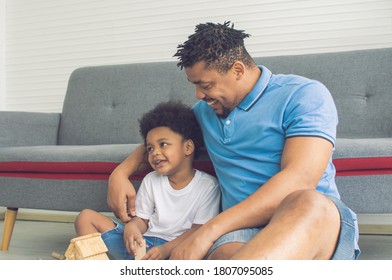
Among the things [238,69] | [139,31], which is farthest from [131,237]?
[139,31]

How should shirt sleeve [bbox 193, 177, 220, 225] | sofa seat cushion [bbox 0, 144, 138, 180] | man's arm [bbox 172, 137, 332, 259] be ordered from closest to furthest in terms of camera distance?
man's arm [bbox 172, 137, 332, 259] → shirt sleeve [bbox 193, 177, 220, 225] → sofa seat cushion [bbox 0, 144, 138, 180]

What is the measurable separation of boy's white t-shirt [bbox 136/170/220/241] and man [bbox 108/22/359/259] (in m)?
0.18

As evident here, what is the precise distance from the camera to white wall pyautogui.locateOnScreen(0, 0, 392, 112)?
8.87 ft

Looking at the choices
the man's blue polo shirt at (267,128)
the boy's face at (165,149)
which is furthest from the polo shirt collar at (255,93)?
the boy's face at (165,149)

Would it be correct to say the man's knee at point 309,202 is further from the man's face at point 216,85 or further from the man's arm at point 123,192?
the man's arm at point 123,192

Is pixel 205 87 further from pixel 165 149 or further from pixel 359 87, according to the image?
pixel 359 87

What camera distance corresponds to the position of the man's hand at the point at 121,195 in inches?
59.3

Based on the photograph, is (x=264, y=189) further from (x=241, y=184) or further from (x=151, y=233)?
(x=151, y=233)

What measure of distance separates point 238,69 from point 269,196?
386mm

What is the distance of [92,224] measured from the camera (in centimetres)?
156

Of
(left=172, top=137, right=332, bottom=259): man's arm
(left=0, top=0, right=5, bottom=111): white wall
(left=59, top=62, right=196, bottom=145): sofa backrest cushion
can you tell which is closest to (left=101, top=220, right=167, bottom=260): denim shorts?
(left=172, top=137, right=332, bottom=259): man's arm

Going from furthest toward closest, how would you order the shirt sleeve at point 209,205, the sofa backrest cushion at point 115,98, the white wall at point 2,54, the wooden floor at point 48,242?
the white wall at point 2,54, the sofa backrest cushion at point 115,98, the wooden floor at point 48,242, the shirt sleeve at point 209,205

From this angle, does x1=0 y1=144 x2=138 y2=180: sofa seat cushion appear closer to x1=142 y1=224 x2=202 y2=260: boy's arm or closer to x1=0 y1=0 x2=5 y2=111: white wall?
x1=142 y1=224 x2=202 y2=260: boy's arm

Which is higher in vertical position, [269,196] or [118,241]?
[269,196]
